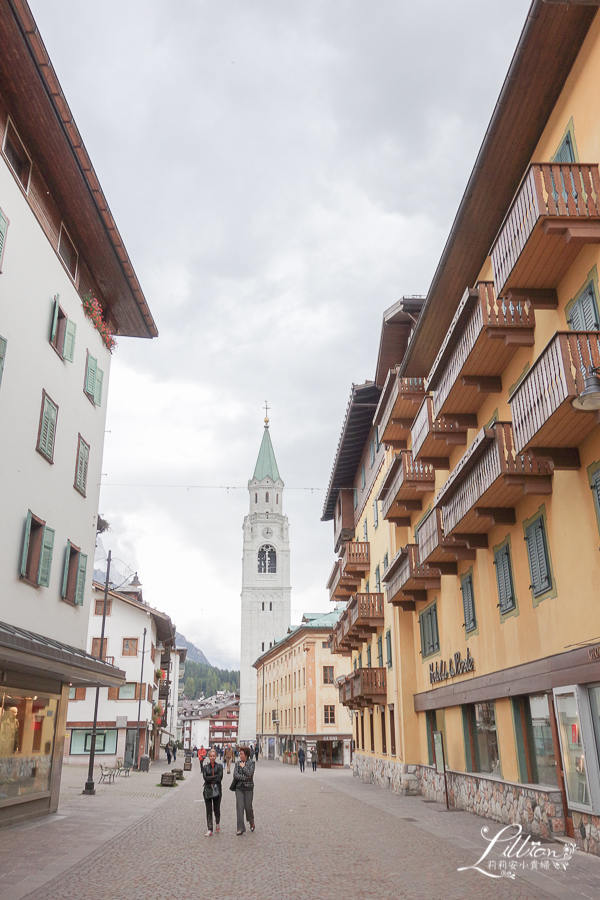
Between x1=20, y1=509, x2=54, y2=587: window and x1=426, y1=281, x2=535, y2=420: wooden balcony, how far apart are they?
9.98 metres

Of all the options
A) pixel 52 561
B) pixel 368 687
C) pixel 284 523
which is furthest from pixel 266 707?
pixel 52 561

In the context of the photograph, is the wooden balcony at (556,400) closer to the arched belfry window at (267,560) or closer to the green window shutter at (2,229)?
the green window shutter at (2,229)

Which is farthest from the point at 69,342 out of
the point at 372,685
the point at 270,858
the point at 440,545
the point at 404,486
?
the point at 372,685

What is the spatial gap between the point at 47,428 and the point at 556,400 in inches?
487

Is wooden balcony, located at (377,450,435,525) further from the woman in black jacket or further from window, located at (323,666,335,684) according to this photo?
window, located at (323,666,335,684)

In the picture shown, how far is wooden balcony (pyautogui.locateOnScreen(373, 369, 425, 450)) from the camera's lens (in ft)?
74.3

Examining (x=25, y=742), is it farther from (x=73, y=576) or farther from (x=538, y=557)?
(x=538, y=557)

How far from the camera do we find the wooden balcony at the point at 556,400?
34.7 feet

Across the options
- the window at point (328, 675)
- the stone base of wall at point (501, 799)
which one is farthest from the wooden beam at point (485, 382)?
the window at point (328, 675)

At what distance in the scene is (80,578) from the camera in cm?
2080

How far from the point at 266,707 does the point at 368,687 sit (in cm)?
6728

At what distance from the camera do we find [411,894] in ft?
31.3

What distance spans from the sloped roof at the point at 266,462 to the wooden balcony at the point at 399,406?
106 metres

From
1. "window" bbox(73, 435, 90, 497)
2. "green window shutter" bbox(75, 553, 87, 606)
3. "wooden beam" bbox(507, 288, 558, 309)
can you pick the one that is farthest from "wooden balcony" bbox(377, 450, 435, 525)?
"green window shutter" bbox(75, 553, 87, 606)
